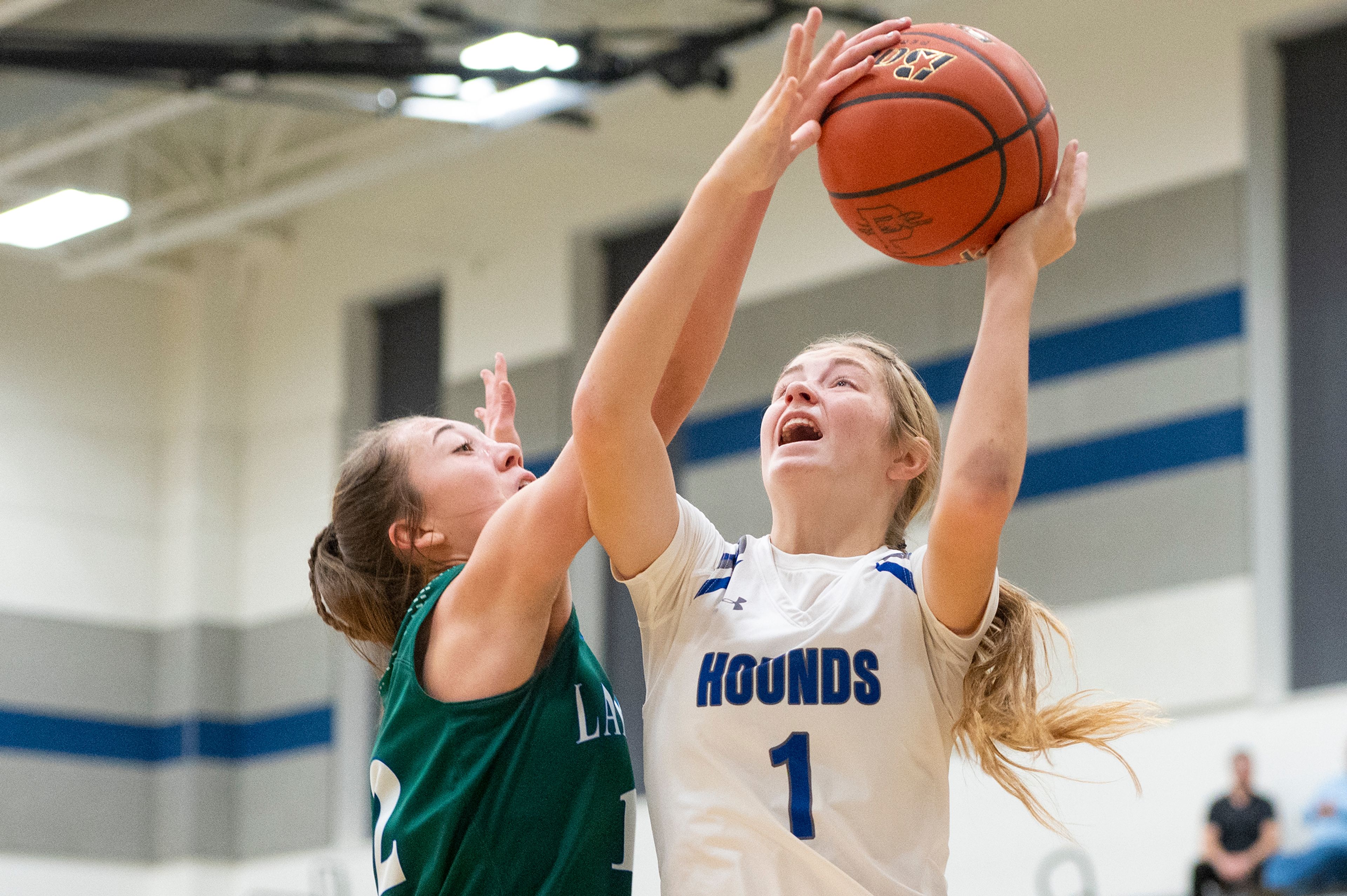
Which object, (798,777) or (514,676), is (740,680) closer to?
(798,777)

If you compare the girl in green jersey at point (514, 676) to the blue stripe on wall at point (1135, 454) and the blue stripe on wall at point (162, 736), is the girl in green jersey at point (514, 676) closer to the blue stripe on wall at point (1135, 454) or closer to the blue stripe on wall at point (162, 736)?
the blue stripe on wall at point (1135, 454)

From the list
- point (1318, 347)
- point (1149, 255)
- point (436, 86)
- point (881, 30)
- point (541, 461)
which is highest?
point (436, 86)

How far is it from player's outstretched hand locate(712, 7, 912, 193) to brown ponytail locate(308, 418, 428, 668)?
88 cm

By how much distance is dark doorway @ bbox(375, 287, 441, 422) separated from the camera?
15.0 metres

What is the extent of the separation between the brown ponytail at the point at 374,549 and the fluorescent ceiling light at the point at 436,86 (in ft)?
28.1

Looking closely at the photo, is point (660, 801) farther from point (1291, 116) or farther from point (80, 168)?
point (80, 168)

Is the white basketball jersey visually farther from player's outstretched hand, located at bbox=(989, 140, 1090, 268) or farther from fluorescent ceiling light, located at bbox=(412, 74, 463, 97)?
fluorescent ceiling light, located at bbox=(412, 74, 463, 97)

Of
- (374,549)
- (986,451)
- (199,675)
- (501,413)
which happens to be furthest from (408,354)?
(986,451)

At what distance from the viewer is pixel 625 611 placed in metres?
13.1

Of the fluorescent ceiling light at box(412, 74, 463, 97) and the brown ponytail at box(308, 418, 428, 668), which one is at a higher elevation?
the fluorescent ceiling light at box(412, 74, 463, 97)

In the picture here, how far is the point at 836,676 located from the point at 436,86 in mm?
9682

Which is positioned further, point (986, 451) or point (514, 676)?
point (514, 676)

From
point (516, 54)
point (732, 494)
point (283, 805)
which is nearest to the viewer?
point (516, 54)

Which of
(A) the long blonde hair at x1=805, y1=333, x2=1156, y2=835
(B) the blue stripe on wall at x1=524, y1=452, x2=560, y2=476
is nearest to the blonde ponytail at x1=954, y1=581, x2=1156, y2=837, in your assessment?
(A) the long blonde hair at x1=805, y1=333, x2=1156, y2=835
